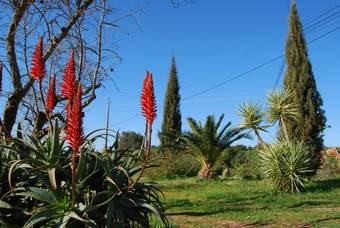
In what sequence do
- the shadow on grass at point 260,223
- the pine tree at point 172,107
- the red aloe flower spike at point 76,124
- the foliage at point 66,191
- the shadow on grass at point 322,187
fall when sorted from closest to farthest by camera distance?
the red aloe flower spike at point 76,124 → the foliage at point 66,191 → the shadow on grass at point 260,223 → the shadow on grass at point 322,187 → the pine tree at point 172,107

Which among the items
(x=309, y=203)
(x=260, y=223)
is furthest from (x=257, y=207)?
(x=260, y=223)

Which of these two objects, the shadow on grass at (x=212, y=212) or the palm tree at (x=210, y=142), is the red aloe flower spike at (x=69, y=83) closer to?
the shadow on grass at (x=212, y=212)

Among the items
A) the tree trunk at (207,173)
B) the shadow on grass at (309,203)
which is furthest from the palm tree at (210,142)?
the shadow on grass at (309,203)

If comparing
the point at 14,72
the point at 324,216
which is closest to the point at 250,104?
the point at 324,216

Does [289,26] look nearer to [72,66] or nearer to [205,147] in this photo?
[205,147]

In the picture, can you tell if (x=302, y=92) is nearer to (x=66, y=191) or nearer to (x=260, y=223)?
(x=260, y=223)

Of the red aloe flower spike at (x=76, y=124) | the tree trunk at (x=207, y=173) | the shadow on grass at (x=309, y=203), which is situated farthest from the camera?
the tree trunk at (x=207, y=173)

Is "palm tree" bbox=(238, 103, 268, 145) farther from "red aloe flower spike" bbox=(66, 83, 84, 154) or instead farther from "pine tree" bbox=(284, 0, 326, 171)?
"red aloe flower spike" bbox=(66, 83, 84, 154)

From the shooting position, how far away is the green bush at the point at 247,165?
23.9 m

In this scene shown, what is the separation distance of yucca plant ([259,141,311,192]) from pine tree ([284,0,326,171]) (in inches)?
206

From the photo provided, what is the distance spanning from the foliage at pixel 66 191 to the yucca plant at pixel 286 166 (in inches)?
438

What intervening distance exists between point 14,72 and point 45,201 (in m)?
5.33

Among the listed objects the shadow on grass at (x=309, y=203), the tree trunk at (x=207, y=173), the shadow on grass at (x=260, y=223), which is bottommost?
the shadow on grass at (x=260, y=223)

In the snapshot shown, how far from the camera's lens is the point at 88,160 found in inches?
205
